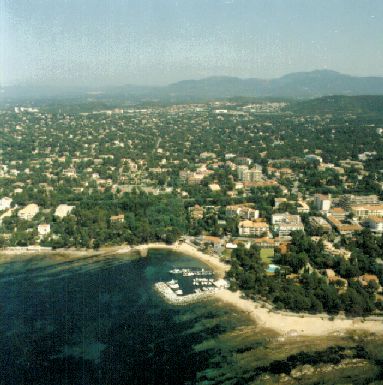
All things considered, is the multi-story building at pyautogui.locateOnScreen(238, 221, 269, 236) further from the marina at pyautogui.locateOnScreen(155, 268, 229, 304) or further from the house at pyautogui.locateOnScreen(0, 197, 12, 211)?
the house at pyautogui.locateOnScreen(0, 197, 12, 211)

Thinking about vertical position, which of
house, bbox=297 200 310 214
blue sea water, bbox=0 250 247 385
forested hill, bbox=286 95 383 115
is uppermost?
forested hill, bbox=286 95 383 115

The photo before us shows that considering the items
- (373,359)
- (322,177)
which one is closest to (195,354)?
(373,359)

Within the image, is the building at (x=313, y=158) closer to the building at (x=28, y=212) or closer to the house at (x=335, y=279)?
the house at (x=335, y=279)

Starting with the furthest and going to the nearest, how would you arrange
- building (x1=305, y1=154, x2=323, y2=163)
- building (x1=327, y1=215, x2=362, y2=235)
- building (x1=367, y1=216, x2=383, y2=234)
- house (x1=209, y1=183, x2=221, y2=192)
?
1. building (x1=305, y1=154, x2=323, y2=163)
2. house (x1=209, y1=183, x2=221, y2=192)
3. building (x1=367, y1=216, x2=383, y2=234)
4. building (x1=327, y1=215, x2=362, y2=235)

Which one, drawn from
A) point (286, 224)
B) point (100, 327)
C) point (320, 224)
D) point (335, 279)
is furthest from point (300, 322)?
point (320, 224)

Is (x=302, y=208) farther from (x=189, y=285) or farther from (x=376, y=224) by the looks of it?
(x=189, y=285)

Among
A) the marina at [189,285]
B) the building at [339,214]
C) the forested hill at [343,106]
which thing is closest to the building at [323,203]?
the building at [339,214]

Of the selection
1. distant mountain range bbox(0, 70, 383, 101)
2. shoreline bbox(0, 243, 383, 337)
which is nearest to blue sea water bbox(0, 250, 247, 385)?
shoreline bbox(0, 243, 383, 337)

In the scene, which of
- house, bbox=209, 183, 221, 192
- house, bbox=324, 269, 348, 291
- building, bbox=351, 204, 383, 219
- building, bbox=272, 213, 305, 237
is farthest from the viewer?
house, bbox=209, 183, 221, 192
